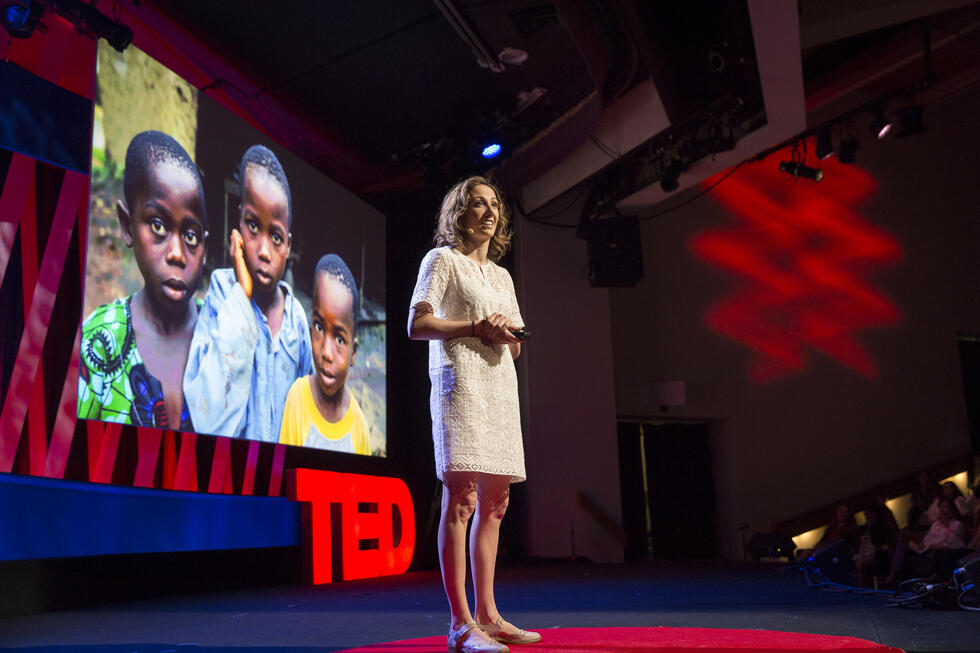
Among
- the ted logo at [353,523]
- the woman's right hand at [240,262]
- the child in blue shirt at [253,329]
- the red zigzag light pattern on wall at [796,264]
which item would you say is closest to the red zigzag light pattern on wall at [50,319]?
the child in blue shirt at [253,329]

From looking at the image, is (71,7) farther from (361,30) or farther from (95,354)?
(361,30)

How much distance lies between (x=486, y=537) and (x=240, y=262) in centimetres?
357

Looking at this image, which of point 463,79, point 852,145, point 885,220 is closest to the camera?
point 463,79

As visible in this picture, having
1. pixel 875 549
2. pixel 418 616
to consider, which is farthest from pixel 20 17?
pixel 875 549

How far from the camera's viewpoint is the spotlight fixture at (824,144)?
904 cm

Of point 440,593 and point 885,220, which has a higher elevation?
point 885,220

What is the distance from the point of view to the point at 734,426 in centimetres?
1093

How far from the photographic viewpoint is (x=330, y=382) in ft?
21.4

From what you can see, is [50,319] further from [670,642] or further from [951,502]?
[951,502]

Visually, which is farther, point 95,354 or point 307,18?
point 307,18

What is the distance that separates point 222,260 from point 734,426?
300 inches

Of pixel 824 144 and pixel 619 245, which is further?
pixel 619 245

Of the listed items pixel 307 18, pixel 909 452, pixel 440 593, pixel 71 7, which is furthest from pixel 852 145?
pixel 71 7

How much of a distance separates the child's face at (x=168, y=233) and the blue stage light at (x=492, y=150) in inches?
130
